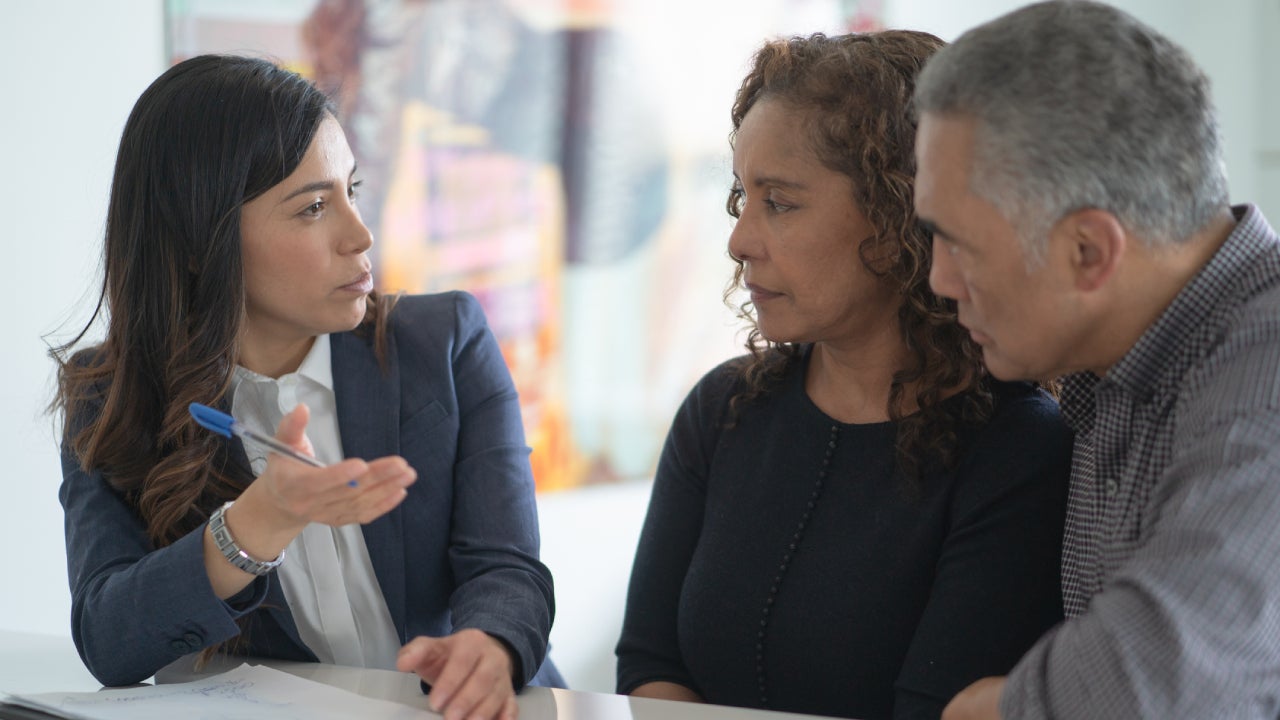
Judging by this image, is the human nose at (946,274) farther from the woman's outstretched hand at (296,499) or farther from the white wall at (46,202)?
the white wall at (46,202)

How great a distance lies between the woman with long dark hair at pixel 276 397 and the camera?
153 cm

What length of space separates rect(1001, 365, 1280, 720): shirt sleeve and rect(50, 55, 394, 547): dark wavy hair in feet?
3.57

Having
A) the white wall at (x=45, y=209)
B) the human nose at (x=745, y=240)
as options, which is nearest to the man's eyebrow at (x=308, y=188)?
the human nose at (x=745, y=240)

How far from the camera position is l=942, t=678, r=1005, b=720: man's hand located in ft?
3.48

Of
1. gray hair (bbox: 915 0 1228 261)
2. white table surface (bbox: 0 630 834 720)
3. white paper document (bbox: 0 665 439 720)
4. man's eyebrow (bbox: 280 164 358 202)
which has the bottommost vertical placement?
white table surface (bbox: 0 630 834 720)

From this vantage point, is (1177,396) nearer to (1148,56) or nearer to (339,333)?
(1148,56)

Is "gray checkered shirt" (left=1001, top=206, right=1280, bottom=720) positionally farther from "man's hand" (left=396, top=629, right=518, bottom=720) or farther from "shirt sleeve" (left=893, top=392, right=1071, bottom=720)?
"man's hand" (left=396, top=629, right=518, bottom=720)

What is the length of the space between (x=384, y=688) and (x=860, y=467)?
0.65 meters

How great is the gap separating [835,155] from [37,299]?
1590mm

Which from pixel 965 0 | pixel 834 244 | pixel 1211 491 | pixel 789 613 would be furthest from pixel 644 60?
pixel 1211 491

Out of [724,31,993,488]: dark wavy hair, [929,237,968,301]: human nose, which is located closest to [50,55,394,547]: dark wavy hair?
[724,31,993,488]: dark wavy hair

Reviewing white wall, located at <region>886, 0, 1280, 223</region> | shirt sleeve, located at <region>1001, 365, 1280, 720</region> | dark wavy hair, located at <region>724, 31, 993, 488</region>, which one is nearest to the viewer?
shirt sleeve, located at <region>1001, 365, 1280, 720</region>

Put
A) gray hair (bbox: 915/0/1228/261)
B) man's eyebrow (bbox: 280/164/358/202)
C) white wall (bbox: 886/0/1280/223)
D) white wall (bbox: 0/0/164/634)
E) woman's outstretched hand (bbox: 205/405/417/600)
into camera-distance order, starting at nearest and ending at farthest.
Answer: gray hair (bbox: 915/0/1228/261) → woman's outstretched hand (bbox: 205/405/417/600) → man's eyebrow (bbox: 280/164/358/202) → white wall (bbox: 0/0/164/634) → white wall (bbox: 886/0/1280/223)

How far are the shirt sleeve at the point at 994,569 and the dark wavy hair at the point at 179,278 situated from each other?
3.02ft
